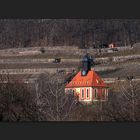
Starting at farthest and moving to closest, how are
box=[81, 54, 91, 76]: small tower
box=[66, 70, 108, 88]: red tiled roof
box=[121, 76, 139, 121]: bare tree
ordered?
box=[81, 54, 91, 76]: small tower < box=[66, 70, 108, 88]: red tiled roof < box=[121, 76, 139, 121]: bare tree

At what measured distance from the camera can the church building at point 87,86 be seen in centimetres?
2522

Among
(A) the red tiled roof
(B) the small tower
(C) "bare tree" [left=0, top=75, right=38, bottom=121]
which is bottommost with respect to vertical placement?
(C) "bare tree" [left=0, top=75, right=38, bottom=121]

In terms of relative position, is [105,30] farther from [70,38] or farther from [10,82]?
[10,82]

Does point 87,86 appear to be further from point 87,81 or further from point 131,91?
point 131,91

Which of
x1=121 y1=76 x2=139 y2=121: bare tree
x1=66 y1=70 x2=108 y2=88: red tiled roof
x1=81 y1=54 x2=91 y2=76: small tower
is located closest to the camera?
x1=121 y1=76 x2=139 y2=121: bare tree

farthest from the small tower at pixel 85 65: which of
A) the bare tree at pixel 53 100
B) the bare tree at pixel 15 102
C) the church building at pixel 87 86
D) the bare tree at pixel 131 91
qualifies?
the bare tree at pixel 15 102

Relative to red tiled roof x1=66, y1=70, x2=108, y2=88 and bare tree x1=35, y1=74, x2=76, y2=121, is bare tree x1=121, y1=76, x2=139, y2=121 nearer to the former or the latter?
red tiled roof x1=66, y1=70, x2=108, y2=88

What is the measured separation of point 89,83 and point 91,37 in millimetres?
1095

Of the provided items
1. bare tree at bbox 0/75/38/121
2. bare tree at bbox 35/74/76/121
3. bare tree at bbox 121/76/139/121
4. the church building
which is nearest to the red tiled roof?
the church building

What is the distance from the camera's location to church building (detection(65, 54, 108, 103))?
25219mm

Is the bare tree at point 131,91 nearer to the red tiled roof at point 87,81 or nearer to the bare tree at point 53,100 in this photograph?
the red tiled roof at point 87,81

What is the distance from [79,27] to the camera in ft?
83.8

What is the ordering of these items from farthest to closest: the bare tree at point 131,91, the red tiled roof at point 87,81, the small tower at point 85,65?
the small tower at point 85,65 < the red tiled roof at point 87,81 < the bare tree at point 131,91

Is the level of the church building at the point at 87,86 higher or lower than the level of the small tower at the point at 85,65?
lower
